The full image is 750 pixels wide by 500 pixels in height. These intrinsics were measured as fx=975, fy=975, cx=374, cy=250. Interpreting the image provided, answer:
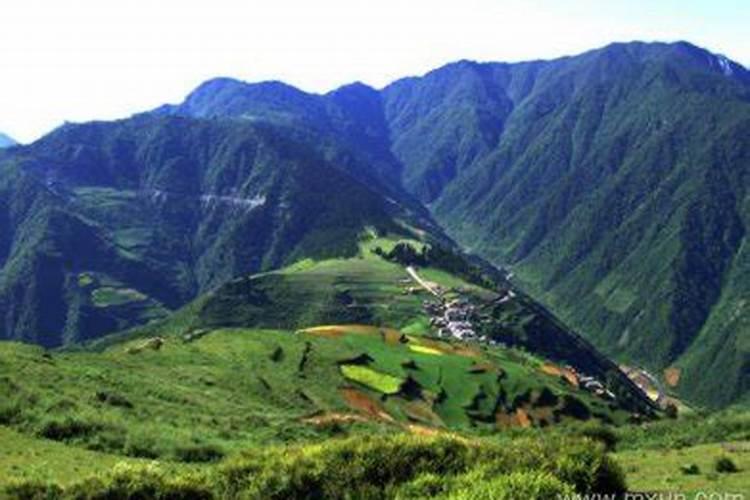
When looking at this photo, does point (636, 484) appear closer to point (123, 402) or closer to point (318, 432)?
point (318, 432)

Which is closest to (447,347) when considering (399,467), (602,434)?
(602,434)

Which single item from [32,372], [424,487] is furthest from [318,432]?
[424,487]

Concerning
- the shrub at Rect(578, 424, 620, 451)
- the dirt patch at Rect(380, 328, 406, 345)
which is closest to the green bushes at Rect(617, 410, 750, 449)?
the shrub at Rect(578, 424, 620, 451)

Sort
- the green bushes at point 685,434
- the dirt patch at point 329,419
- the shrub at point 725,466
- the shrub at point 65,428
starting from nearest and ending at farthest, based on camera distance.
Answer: the shrub at point 725,466 → the shrub at point 65,428 → the green bushes at point 685,434 → the dirt patch at point 329,419

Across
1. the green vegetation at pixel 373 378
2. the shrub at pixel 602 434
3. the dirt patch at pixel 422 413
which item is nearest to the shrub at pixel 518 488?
the shrub at pixel 602 434

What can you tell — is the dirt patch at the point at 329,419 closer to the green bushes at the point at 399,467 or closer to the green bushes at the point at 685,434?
the green bushes at the point at 685,434
